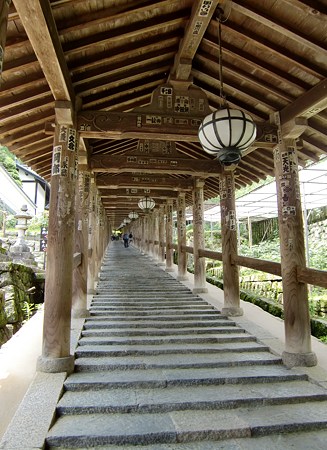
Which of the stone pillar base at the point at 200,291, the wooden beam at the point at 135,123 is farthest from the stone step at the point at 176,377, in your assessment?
the stone pillar base at the point at 200,291

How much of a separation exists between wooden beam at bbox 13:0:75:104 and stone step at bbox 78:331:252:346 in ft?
14.2

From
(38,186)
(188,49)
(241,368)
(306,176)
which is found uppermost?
(38,186)

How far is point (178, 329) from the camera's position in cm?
631

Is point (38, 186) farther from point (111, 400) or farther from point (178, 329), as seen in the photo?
point (111, 400)

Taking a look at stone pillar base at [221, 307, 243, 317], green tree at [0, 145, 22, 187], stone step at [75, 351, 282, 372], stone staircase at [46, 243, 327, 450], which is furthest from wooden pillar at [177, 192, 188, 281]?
green tree at [0, 145, 22, 187]

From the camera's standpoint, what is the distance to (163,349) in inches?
210

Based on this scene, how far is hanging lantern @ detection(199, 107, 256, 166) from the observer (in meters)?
3.99

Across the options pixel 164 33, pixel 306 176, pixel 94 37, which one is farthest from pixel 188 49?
pixel 306 176

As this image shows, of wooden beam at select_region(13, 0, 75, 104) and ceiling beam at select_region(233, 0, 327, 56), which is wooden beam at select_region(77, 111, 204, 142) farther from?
ceiling beam at select_region(233, 0, 327, 56)

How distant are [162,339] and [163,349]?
362 millimetres

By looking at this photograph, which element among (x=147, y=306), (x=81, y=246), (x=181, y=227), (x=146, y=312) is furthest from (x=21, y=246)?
(x=146, y=312)

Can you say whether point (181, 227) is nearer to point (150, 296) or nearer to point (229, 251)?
point (150, 296)

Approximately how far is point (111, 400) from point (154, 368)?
104 centimetres

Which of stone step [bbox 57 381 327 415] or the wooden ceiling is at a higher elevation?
the wooden ceiling
